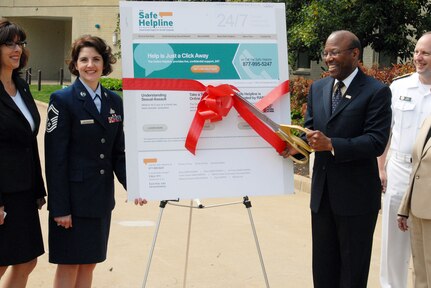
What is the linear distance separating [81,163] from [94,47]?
0.74 meters

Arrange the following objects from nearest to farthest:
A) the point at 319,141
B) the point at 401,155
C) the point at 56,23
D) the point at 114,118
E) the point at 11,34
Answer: the point at 319,141, the point at 11,34, the point at 114,118, the point at 401,155, the point at 56,23

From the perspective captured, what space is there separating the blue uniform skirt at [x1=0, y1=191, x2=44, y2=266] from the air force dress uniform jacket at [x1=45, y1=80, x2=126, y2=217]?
0.15 metres

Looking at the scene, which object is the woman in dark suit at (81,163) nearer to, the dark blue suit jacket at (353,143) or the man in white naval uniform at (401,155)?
the dark blue suit jacket at (353,143)

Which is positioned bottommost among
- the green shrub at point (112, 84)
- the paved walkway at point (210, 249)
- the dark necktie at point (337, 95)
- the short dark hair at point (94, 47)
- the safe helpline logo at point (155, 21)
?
the paved walkway at point (210, 249)

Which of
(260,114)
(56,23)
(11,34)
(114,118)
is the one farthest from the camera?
(56,23)

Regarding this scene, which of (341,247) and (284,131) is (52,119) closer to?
(284,131)

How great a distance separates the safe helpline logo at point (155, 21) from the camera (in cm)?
386

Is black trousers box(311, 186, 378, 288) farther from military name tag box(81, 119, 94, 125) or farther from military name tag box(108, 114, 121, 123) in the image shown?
military name tag box(81, 119, 94, 125)

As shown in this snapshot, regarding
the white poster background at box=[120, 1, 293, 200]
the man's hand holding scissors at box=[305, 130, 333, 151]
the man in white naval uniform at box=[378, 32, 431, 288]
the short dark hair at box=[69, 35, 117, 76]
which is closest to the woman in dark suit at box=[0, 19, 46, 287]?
the short dark hair at box=[69, 35, 117, 76]

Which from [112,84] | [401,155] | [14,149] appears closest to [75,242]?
[14,149]

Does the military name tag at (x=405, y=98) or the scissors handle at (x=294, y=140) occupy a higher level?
the military name tag at (x=405, y=98)

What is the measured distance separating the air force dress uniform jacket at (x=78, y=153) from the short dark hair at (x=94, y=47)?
0.15 meters

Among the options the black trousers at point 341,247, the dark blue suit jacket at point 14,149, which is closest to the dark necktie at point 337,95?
the black trousers at point 341,247

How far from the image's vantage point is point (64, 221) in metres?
3.82
